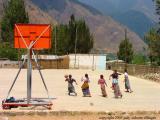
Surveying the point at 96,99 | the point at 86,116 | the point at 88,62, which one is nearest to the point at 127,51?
the point at 88,62

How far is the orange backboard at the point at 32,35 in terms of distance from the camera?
21703 mm

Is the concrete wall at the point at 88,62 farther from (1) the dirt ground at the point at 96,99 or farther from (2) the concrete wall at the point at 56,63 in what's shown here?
(1) the dirt ground at the point at 96,99

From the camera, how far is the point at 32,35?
71.4 feet

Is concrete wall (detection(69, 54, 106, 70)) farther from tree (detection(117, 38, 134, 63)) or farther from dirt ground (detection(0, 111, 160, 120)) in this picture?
dirt ground (detection(0, 111, 160, 120))

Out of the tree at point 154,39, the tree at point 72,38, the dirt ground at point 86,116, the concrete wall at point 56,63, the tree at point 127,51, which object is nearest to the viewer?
the dirt ground at point 86,116

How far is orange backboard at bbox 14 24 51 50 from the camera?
71.2ft

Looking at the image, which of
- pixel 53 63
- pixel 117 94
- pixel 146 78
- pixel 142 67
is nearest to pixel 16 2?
pixel 53 63

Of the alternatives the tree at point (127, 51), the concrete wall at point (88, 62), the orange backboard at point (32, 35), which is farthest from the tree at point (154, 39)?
the orange backboard at point (32, 35)

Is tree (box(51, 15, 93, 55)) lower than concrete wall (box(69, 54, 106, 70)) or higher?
higher

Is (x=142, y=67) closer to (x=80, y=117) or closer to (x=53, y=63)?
(x=53, y=63)

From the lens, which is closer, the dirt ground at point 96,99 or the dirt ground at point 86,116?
the dirt ground at point 86,116

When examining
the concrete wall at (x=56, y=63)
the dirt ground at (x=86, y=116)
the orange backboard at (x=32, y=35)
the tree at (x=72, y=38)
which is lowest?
the dirt ground at (x=86, y=116)

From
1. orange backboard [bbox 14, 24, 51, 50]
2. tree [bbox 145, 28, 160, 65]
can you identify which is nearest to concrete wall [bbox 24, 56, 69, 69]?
tree [bbox 145, 28, 160, 65]

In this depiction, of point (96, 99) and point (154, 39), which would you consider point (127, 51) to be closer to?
point (154, 39)
